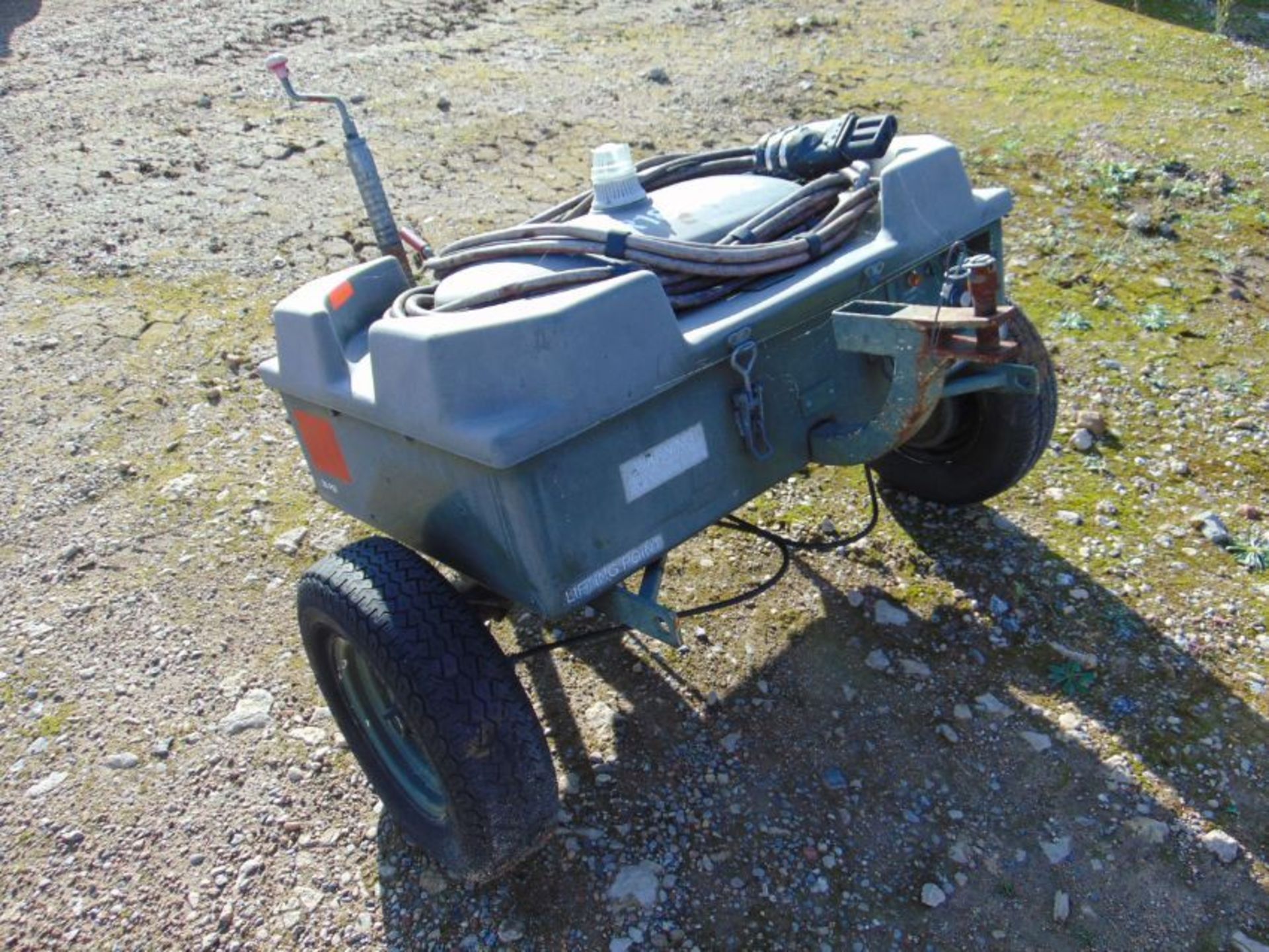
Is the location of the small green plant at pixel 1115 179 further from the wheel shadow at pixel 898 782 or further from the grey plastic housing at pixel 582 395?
the grey plastic housing at pixel 582 395

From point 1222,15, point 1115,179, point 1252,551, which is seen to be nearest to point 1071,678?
point 1252,551

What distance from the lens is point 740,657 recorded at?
286 cm

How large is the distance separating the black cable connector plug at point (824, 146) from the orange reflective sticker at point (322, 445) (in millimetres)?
1439

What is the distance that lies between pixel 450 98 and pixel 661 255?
19.1 feet

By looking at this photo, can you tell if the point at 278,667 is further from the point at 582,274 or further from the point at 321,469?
the point at 582,274

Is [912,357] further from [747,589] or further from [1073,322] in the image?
[1073,322]

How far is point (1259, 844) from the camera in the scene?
7.20 ft

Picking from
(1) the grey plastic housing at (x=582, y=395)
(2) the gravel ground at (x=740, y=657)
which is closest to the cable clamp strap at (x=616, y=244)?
(1) the grey plastic housing at (x=582, y=395)

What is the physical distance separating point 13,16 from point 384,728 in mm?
10004

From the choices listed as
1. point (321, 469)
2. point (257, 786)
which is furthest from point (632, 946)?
point (321, 469)

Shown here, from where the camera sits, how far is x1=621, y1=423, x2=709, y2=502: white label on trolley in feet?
6.65

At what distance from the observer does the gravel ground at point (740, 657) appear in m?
2.25

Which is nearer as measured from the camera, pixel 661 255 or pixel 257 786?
pixel 661 255

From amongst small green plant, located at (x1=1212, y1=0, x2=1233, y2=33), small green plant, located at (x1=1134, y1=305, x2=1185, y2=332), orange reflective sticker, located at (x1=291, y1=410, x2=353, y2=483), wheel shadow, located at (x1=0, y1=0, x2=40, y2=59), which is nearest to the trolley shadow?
small green plant, located at (x1=1212, y1=0, x2=1233, y2=33)
